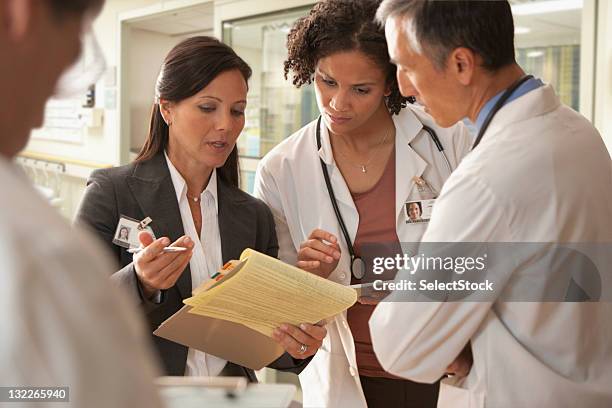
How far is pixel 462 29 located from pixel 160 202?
0.94 metres

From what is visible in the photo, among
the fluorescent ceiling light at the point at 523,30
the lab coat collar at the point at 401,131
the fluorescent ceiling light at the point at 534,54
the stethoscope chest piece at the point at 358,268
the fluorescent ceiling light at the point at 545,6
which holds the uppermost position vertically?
the fluorescent ceiling light at the point at 545,6

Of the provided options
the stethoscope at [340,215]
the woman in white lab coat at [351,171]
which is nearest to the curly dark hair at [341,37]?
the woman in white lab coat at [351,171]

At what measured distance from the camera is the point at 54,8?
49 cm

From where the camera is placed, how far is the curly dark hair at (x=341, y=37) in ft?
5.92

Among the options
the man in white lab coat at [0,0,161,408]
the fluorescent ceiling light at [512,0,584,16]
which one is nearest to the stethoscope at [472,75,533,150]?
the man in white lab coat at [0,0,161,408]

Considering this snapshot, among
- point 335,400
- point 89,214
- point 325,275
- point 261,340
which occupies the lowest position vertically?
point 335,400

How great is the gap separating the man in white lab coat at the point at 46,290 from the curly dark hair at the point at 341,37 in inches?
54.4

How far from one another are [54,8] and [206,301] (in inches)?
35.6

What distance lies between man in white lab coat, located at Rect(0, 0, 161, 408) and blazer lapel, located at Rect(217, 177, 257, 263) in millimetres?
1281

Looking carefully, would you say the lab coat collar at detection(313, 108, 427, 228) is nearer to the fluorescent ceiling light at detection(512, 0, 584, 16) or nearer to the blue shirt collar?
the blue shirt collar

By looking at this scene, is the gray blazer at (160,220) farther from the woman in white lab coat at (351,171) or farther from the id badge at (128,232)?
the woman in white lab coat at (351,171)

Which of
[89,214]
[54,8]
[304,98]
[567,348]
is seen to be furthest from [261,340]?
[304,98]

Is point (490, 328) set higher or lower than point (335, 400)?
higher

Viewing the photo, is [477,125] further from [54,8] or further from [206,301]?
[54,8]
